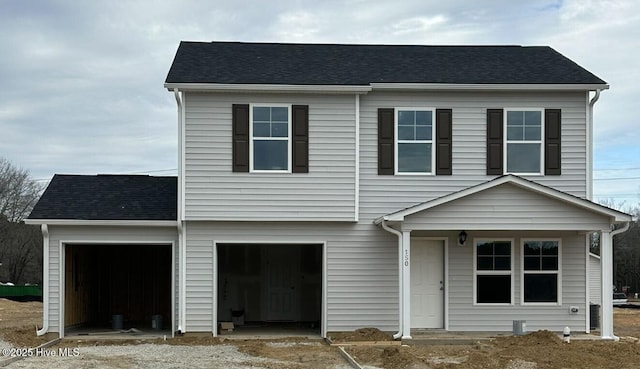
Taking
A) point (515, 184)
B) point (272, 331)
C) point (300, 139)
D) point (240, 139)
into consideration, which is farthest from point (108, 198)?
point (515, 184)

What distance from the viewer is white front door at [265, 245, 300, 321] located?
65.6 ft

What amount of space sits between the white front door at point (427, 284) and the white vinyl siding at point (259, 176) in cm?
184

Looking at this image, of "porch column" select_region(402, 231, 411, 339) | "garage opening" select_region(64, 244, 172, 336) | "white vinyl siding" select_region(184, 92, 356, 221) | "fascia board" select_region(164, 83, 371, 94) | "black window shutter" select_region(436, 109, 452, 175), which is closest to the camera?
"porch column" select_region(402, 231, 411, 339)

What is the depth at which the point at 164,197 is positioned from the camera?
1734cm

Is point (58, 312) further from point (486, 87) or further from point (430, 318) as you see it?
point (486, 87)

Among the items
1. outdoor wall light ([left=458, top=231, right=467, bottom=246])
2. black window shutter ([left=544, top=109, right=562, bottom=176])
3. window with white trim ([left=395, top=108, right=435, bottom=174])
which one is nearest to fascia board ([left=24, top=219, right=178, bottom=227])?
window with white trim ([left=395, top=108, right=435, bottom=174])

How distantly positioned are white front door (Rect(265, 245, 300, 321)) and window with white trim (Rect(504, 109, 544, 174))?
6.36m

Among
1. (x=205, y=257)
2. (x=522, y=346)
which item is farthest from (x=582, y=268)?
(x=205, y=257)

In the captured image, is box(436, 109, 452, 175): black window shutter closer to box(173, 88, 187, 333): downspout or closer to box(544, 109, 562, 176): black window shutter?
box(544, 109, 562, 176): black window shutter

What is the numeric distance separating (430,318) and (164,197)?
21.0 ft

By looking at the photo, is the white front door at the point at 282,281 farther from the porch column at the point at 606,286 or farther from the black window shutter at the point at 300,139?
the porch column at the point at 606,286

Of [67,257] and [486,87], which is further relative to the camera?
[67,257]

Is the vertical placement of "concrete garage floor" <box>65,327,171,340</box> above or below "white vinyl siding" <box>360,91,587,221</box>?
below

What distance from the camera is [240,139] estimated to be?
15.9 m
